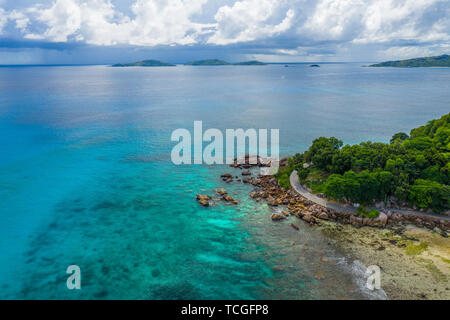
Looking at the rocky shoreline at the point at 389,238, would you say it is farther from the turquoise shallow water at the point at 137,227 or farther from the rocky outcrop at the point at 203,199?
the turquoise shallow water at the point at 137,227

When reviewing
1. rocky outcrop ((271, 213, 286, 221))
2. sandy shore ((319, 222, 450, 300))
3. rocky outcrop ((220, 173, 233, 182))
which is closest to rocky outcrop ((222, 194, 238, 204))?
rocky outcrop ((271, 213, 286, 221))

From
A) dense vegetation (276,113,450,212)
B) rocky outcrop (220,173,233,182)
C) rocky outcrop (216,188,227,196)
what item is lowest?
rocky outcrop (216,188,227,196)

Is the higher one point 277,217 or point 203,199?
point 203,199

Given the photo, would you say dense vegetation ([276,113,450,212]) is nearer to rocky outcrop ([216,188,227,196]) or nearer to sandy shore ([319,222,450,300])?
sandy shore ([319,222,450,300])

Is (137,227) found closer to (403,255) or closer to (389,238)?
(389,238)

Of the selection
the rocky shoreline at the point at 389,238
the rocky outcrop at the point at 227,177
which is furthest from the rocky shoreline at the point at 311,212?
the rocky outcrop at the point at 227,177

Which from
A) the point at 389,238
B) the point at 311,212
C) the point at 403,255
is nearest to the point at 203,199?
the point at 311,212
